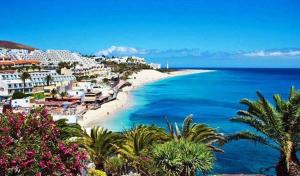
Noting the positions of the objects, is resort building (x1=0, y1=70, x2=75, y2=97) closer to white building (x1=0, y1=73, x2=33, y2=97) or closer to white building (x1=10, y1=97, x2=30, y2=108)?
white building (x1=0, y1=73, x2=33, y2=97)

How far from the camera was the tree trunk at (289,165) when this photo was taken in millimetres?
16109

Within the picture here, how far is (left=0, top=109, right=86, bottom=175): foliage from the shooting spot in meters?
9.88

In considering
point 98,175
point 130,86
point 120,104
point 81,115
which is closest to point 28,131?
point 98,175

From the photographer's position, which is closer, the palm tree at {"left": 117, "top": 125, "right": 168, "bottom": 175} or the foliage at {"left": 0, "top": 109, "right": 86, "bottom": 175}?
the foliage at {"left": 0, "top": 109, "right": 86, "bottom": 175}

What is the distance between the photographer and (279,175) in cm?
1689

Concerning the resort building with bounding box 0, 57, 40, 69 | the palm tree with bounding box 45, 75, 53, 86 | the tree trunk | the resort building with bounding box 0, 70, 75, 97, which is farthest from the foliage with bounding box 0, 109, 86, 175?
the resort building with bounding box 0, 57, 40, 69

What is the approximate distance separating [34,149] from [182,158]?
5010 mm

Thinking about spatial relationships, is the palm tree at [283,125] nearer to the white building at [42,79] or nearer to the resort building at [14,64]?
the white building at [42,79]

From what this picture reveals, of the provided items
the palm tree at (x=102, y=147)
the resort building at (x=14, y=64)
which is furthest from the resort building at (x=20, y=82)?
the palm tree at (x=102, y=147)

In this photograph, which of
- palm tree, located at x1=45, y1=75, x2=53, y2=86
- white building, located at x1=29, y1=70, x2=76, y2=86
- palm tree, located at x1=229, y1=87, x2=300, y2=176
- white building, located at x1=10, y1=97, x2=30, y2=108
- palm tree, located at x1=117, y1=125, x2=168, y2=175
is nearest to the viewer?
palm tree, located at x1=229, y1=87, x2=300, y2=176

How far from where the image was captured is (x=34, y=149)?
1023 cm

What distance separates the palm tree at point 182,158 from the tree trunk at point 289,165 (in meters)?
4.56

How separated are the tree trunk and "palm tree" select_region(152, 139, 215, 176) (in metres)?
4.56

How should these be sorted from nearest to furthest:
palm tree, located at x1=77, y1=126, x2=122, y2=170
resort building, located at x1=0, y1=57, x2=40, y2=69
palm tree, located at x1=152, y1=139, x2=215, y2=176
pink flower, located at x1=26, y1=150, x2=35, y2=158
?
pink flower, located at x1=26, y1=150, x2=35, y2=158 < palm tree, located at x1=152, y1=139, x2=215, y2=176 < palm tree, located at x1=77, y1=126, x2=122, y2=170 < resort building, located at x1=0, y1=57, x2=40, y2=69
